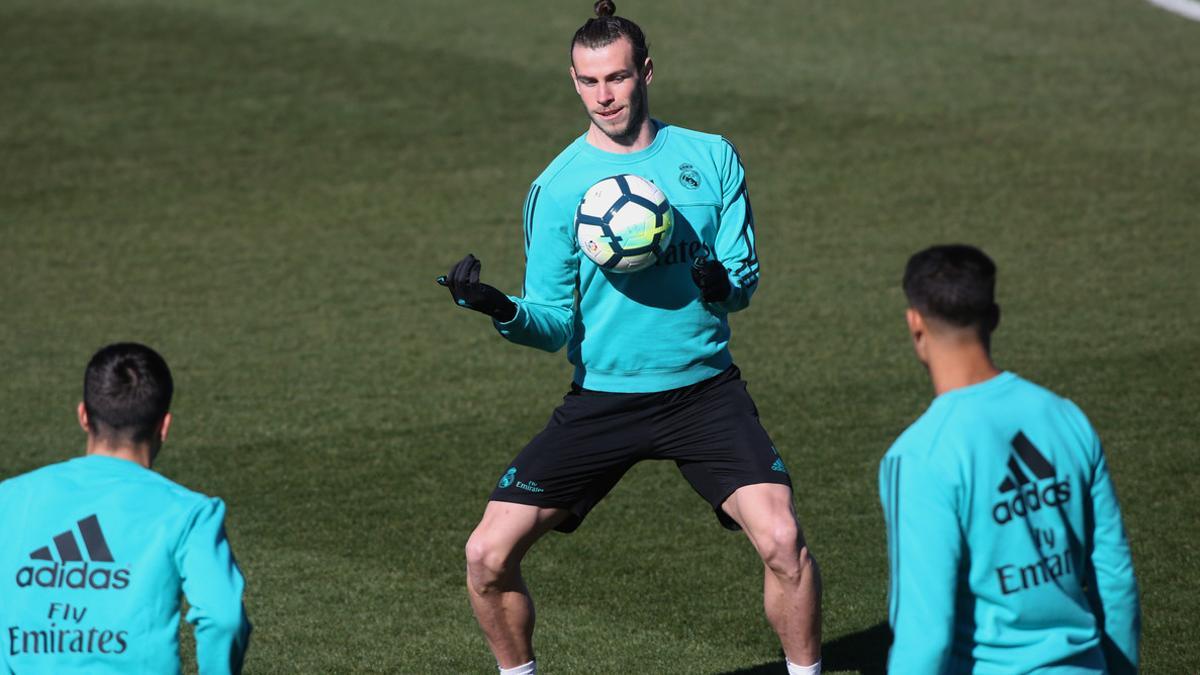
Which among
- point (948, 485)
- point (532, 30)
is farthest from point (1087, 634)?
Result: point (532, 30)

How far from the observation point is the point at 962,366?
3.72 m

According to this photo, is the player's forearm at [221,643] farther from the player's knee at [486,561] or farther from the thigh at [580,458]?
the thigh at [580,458]

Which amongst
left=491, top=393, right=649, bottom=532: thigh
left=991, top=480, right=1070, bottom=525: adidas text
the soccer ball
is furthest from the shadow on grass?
left=991, top=480, right=1070, bottom=525: adidas text

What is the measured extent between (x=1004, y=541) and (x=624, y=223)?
79.4 inches

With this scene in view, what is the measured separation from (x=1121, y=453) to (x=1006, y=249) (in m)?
4.18

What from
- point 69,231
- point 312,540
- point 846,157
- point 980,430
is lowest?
point 312,540

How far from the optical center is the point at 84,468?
3.80 m

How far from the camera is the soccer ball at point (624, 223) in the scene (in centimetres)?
523

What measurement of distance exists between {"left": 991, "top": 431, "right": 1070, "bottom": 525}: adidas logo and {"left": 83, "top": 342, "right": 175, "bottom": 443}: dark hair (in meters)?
2.10

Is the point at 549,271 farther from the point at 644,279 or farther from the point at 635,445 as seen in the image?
the point at 635,445

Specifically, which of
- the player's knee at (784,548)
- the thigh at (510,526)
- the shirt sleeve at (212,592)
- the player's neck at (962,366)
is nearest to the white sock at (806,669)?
the player's knee at (784,548)

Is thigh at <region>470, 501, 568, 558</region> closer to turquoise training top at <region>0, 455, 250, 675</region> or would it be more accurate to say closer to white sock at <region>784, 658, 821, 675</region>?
white sock at <region>784, 658, 821, 675</region>

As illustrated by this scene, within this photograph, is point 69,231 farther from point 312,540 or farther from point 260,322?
point 312,540

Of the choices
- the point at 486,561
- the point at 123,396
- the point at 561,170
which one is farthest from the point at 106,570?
the point at 561,170
